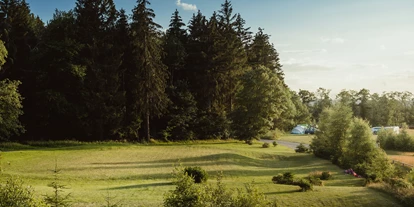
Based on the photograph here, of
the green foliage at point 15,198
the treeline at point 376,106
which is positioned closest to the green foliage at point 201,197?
the green foliage at point 15,198

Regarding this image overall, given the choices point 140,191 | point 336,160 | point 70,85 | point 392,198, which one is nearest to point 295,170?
point 336,160

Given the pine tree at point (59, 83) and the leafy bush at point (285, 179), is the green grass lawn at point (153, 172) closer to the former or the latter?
the leafy bush at point (285, 179)

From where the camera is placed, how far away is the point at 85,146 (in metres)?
38.9

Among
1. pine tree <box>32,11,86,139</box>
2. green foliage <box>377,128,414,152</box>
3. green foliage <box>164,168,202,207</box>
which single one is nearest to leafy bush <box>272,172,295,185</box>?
green foliage <box>164,168,202,207</box>

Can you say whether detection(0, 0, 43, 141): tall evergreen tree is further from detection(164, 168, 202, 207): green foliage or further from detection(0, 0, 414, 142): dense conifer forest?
detection(164, 168, 202, 207): green foliage

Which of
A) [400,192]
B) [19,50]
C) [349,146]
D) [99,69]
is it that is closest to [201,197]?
[400,192]

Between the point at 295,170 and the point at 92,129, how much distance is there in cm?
2863

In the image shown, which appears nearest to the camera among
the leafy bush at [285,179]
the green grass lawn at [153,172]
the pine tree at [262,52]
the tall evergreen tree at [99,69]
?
the green grass lawn at [153,172]

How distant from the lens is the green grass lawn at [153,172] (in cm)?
1860

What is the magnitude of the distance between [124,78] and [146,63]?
5216mm

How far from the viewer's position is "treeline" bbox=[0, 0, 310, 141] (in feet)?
139

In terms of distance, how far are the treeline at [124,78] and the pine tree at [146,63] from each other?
0.49 feet

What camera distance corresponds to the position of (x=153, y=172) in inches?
1078

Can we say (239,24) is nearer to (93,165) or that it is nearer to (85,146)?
(85,146)
